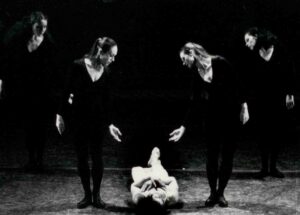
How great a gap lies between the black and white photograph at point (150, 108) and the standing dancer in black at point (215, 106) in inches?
0.5

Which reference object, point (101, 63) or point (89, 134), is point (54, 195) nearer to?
point (89, 134)

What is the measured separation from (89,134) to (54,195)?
1.14 m

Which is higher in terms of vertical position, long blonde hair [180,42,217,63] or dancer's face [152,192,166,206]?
long blonde hair [180,42,217,63]

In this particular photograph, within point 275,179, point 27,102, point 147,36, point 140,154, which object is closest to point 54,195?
point 27,102

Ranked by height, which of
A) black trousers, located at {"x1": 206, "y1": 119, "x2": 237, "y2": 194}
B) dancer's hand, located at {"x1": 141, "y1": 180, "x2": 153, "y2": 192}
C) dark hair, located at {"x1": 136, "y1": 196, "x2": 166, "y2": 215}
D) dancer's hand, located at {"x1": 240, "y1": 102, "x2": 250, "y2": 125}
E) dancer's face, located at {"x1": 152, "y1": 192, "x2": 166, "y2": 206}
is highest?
dancer's hand, located at {"x1": 240, "y1": 102, "x2": 250, "y2": 125}

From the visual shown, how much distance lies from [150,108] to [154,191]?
5676 millimetres

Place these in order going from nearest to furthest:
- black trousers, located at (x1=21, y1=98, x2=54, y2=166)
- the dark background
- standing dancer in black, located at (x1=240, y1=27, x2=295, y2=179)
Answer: standing dancer in black, located at (x1=240, y1=27, x2=295, y2=179)
black trousers, located at (x1=21, y1=98, x2=54, y2=166)
the dark background

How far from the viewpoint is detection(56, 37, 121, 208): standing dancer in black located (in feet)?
24.1

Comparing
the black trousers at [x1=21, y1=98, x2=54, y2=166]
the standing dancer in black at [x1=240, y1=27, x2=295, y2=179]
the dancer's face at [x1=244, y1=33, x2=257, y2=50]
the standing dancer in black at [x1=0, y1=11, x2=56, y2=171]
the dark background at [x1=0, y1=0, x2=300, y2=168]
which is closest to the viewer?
the dancer's face at [x1=244, y1=33, x2=257, y2=50]

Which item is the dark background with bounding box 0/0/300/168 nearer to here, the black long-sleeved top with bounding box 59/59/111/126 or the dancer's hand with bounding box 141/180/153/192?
the black long-sleeved top with bounding box 59/59/111/126

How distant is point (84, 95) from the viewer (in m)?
7.38

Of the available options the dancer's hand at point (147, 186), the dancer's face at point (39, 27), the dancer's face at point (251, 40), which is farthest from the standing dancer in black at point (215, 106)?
the dancer's face at point (39, 27)

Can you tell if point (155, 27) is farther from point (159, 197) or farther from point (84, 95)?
point (159, 197)

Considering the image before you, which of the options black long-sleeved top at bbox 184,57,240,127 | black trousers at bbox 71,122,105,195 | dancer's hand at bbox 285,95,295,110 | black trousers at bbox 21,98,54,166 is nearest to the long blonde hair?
black long-sleeved top at bbox 184,57,240,127
